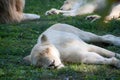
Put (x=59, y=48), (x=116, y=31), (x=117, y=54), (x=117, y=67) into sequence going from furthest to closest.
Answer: (x=116, y=31)
(x=117, y=54)
(x=59, y=48)
(x=117, y=67)

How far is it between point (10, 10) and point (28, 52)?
320cm

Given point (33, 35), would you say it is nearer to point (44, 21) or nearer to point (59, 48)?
point (44, 21)

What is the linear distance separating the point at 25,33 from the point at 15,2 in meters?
1.47

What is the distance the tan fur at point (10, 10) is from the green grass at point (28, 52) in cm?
23

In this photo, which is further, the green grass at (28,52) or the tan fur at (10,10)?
the tan fur at (10,10)

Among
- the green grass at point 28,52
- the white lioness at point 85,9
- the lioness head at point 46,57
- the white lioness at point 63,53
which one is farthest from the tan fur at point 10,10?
the lioness head at point 46,57

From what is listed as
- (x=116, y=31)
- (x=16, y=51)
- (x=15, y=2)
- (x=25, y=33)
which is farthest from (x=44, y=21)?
(x=16, y=51)

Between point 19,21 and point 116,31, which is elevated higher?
point 19,21

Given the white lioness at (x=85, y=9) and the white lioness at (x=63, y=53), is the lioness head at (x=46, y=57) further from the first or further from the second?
the white lioness at (x=85, y=9)

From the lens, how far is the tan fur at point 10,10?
8.85m

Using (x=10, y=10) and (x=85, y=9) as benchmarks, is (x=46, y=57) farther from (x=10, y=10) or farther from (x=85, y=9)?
(x=10, y=10)

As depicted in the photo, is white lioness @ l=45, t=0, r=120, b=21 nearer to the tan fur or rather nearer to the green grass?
the green grass

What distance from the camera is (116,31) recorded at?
24.9ft

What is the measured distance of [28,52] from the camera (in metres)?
5.99
